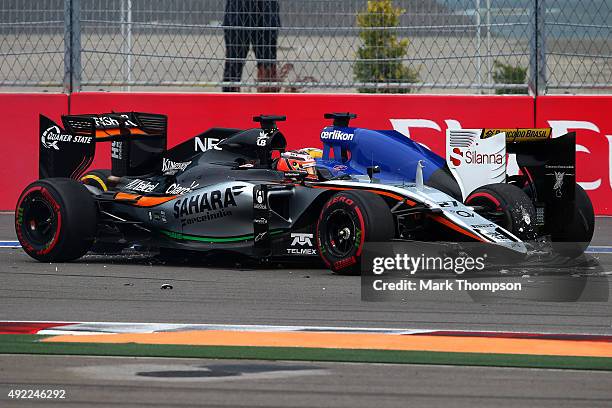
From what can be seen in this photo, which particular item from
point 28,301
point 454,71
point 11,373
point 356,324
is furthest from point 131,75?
point 11,373

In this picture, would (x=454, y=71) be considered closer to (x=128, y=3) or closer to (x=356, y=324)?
(x=128, y=3)

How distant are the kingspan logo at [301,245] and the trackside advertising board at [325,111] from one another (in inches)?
164

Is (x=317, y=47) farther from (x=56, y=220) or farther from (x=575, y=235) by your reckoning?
(x=575, y=235)

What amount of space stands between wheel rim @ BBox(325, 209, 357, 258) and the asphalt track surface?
0.20 meters

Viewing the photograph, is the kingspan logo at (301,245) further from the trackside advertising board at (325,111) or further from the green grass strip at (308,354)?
the trackside advertising board at (325,111)

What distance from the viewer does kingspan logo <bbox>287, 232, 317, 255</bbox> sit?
8.91m

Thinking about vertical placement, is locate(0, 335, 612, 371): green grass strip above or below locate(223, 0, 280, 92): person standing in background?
below

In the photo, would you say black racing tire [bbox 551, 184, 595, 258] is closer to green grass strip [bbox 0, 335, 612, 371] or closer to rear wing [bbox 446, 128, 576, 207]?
rear wing [bbox 446, 128, 576, 207]

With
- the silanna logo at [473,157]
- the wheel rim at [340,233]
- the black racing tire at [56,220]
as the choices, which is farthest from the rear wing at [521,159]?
the black racing tire at [56,220]

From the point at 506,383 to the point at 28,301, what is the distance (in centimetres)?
350

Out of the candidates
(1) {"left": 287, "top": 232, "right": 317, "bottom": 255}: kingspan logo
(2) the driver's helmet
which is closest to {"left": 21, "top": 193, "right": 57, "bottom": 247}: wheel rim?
(2) the driver's helmet

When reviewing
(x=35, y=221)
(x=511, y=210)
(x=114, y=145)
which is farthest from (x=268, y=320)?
(x=114, y=145)

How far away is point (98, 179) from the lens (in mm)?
10383

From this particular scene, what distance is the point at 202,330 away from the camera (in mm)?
6379
